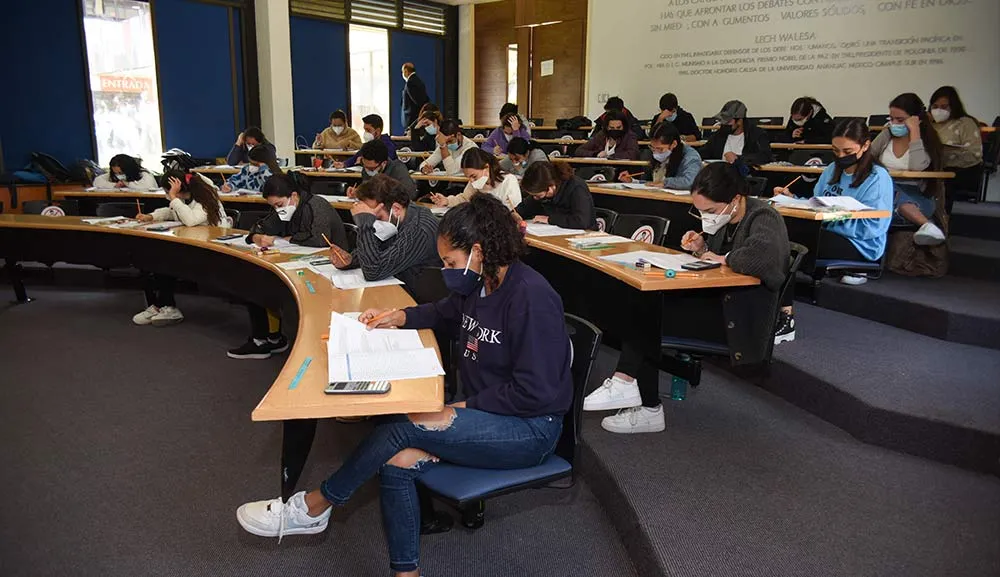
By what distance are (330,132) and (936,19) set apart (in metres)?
7.11

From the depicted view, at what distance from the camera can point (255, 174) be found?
6.28m

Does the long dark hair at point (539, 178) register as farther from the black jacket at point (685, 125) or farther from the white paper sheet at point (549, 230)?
the black jacket at point (685, 125)

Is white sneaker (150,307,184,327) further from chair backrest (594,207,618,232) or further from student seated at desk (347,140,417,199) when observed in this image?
chair backrest (594,207,618,232)

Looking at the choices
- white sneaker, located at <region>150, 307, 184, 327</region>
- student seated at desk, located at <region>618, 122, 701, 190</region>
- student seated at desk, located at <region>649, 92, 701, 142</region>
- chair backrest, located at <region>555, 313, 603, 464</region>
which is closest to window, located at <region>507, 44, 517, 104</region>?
student seated at desk, located at <region>649, 92, 701, 142</region>

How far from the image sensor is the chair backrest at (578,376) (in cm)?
190

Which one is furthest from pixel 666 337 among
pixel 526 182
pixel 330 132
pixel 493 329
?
pixel 330 132

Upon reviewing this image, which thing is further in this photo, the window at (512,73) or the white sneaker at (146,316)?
the window at (512,73)

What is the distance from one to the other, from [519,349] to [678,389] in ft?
4.82

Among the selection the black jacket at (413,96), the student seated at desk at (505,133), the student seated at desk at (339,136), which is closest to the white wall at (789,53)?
the black jacket at (413,96)

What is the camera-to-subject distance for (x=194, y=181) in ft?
15.9

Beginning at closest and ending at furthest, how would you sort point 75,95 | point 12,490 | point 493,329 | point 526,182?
point 493,329
point 12,490
point 526,182
point 75,95

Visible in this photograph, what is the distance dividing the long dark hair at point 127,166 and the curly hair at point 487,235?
566cm

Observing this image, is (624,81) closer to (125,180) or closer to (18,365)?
(125,180)

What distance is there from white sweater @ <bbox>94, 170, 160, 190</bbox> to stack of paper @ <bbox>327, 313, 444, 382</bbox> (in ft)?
16.9
